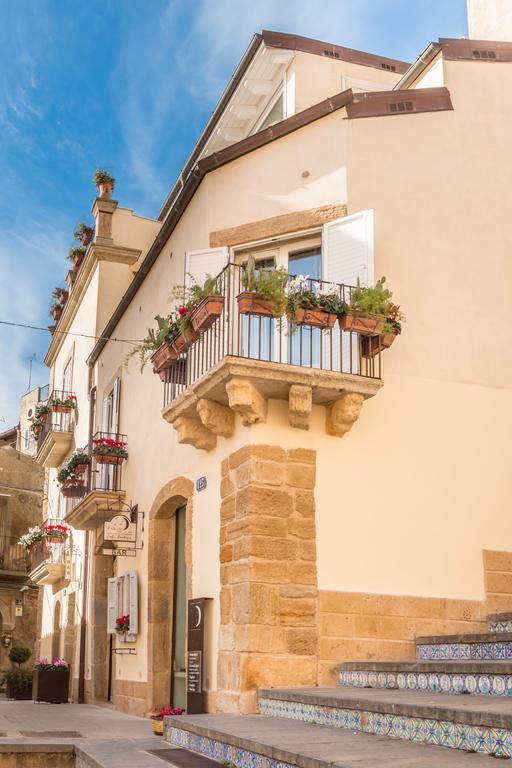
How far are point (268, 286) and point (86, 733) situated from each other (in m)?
5.02

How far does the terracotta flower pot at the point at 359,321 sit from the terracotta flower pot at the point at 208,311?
122cm

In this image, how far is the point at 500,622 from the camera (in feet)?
28.6

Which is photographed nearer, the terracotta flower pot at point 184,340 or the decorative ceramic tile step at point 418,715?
the decorative ceramic tile step at point 418,715

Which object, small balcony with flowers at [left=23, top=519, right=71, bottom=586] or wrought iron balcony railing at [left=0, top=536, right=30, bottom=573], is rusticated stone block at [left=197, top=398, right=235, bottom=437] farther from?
wrought iron balcony railing at [left=0, top=536, right=30, bottom=573]

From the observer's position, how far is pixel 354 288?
9.17 m

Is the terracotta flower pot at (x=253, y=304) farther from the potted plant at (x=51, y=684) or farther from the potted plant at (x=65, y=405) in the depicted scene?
the potted plant at (x=65, y=405)

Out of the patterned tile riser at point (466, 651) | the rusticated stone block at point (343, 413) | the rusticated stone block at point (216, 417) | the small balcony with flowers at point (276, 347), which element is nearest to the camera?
the patterned tile riser at point (466, 651)

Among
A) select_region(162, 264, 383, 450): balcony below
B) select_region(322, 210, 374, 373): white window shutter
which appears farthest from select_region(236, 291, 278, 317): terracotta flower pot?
select_region(322, 210, 374, 373): white window shutter

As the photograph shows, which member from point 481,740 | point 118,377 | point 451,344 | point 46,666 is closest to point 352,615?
point 451,344

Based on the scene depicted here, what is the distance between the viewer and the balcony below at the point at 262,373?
8.64 metres

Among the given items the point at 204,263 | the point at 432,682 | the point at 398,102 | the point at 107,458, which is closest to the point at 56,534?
the point at 107,458

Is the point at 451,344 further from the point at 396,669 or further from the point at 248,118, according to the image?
the point at 248,118

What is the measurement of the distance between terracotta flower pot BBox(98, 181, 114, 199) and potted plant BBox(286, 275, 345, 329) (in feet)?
39.0

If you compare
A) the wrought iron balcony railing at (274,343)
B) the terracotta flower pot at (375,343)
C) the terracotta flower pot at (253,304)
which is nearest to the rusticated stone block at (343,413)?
the wrought iron balcony railing at (274,343)
